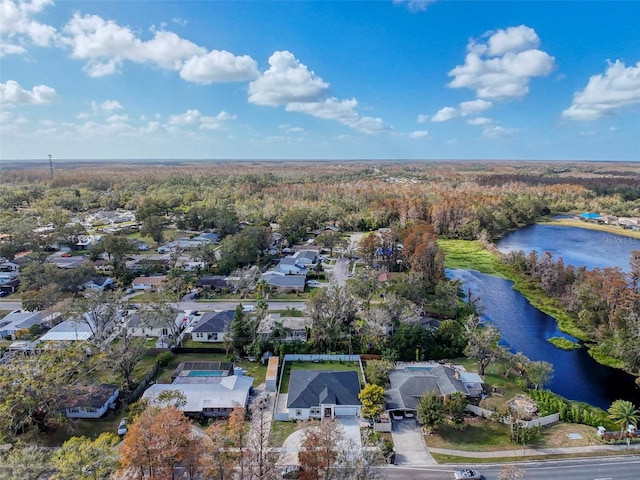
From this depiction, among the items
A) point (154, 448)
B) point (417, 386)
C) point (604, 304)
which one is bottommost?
point (417, 386)

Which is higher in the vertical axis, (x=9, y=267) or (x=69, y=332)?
(x=9, y=267)

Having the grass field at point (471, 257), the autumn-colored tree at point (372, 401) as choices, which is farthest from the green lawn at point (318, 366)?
the grass field at point (471, 257)

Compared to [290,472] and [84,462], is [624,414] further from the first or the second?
[84,462]

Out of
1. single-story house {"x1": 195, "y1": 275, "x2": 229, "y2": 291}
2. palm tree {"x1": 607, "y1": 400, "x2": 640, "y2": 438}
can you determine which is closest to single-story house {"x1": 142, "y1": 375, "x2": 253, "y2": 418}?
single-story house {"x1": 195, "y1": 275, "x2": 229, "y2": 291}

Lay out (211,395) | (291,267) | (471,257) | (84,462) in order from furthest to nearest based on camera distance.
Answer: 1. (471,257)
2. (291,267)
3. (211,395)
4. (84,462)

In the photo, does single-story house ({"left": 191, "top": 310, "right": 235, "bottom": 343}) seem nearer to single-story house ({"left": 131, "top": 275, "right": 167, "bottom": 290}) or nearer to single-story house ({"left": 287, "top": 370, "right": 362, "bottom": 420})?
single-story house ({"left": 287, "top": 370, "right": 362, "bottom": 420})

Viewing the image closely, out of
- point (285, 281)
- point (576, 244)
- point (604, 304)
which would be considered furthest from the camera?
point (576, 244)

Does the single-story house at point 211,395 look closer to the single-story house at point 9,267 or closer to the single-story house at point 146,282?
the single-story house at point 146,282

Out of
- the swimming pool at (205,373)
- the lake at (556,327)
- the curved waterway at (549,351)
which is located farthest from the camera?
the lake at (556,327)

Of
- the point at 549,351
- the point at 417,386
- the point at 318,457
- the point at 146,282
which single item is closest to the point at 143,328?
the point at 146,282
